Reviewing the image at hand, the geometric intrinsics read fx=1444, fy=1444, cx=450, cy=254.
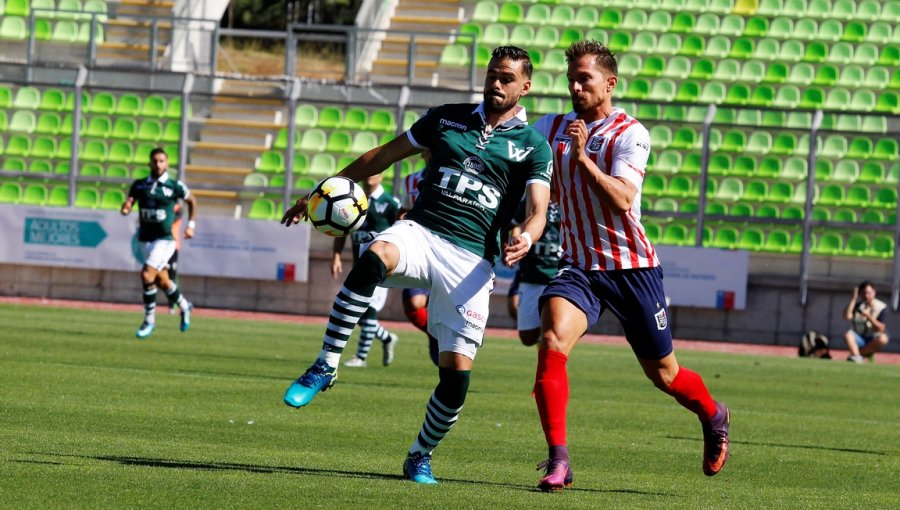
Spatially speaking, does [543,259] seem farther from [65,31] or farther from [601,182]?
[65,31]

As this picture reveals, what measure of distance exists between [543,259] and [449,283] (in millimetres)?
6998

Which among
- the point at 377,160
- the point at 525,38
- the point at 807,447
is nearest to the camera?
the point at 377,160

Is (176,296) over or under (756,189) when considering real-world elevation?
under

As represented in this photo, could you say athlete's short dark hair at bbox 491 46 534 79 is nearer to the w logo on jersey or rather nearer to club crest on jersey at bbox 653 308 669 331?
the w logo on jersey

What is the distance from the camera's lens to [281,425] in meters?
9.51

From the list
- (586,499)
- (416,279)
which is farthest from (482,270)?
(586,499)

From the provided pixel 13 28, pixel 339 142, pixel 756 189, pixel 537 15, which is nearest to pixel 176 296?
pixel 339 142

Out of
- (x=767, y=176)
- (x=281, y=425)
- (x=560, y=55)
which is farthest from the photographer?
(x=560, y=55)

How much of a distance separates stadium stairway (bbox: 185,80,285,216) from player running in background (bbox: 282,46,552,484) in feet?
64.3

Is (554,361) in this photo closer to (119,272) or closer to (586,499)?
(586,499)

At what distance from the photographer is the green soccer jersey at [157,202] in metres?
18.4

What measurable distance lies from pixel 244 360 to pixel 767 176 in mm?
13374

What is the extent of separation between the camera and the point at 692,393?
789 cm

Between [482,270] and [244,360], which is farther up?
[482,270]
